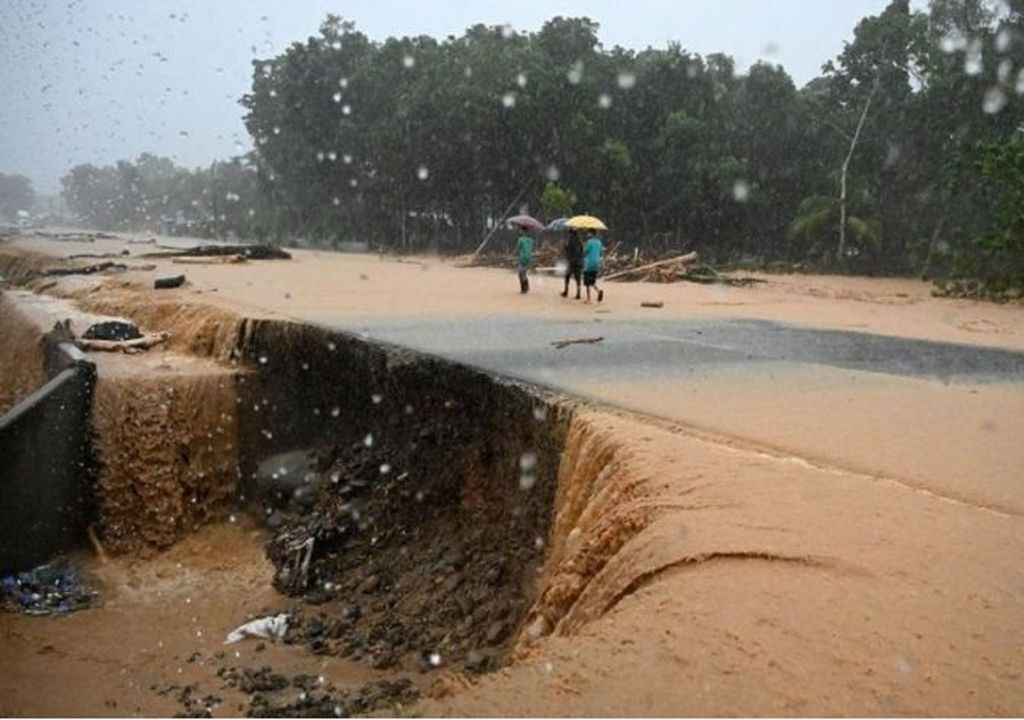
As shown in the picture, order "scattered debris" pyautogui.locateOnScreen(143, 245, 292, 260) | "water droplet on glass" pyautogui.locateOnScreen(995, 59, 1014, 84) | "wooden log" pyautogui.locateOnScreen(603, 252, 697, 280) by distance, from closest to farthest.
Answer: "wooden log" pyautogui.locateOnScreen(603, 252, 697, 280)
"water droplet on glass" pyautogui.locateOnScreen(995, 59, 1014, 84)
"scattered debris" pyautogui.locateOnScreen(143, 245, 292, 260)

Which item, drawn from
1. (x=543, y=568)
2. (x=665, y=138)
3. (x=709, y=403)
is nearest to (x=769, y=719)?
(x=543, y=568)

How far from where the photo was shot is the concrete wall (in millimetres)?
8719

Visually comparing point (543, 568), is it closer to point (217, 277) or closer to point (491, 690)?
point (491, 690)

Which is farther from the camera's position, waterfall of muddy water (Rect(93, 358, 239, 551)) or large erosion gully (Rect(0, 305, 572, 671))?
waterfall of muddy water (Rect(93, 358, 239, 551))

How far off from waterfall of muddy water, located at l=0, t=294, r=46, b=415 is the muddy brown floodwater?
2353mm

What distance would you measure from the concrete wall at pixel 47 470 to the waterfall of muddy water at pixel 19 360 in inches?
122

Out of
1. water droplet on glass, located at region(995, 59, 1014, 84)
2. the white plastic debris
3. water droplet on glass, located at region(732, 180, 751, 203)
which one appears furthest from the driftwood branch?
water droplet on glass, located at region(732, 180, 751, 203)

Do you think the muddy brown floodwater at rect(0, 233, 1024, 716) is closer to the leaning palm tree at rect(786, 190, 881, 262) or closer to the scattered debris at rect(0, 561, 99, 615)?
the scattered debris at rect(0, 561, 99, 615)

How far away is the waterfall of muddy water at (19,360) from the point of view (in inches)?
500

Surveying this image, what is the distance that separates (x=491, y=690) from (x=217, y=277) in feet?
56.8

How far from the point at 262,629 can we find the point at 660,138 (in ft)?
99.2

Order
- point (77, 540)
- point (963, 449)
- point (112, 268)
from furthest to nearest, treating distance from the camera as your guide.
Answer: point (112, 268) → point (77, 540) → point (963, 449)

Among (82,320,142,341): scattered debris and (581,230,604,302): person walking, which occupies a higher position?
(581,230,604,302): person walking

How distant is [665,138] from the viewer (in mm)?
34000
